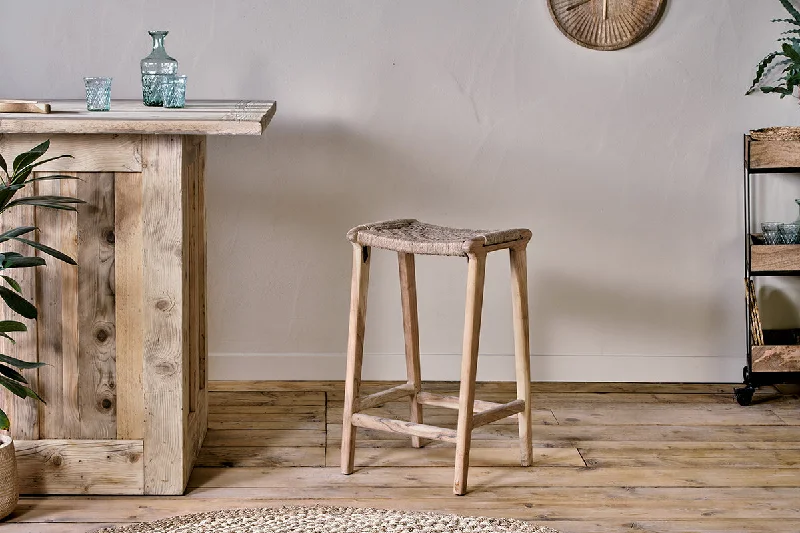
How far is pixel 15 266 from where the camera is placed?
2287mm

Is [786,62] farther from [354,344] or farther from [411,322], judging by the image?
[354,344]

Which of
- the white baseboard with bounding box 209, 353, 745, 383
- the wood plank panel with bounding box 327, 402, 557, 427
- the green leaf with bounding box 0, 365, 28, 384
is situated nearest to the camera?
the green leaf with bounding box 0, 365, 28, 384

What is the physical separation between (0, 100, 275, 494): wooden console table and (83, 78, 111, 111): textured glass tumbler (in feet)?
0.30

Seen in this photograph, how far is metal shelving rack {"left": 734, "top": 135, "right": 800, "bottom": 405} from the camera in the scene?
334 centimetres

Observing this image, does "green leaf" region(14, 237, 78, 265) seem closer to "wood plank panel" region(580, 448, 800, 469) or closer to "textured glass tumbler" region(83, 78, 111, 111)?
"textured glass tumbler" region(83, 78, 111, 111)

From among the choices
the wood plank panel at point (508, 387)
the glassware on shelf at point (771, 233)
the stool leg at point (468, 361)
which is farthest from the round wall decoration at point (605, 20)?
the stool leg at point (468, 361)

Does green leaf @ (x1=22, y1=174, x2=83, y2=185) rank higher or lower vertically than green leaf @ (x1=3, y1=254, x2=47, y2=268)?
higher

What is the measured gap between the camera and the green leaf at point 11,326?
2361 millimetres

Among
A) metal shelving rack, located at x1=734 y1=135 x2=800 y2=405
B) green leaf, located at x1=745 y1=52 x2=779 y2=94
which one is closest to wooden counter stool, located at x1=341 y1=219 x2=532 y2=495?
metal shelving rack, located at x1=734 y1=135 x2=800 y2=405

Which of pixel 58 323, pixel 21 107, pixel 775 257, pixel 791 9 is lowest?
pixel 58 323

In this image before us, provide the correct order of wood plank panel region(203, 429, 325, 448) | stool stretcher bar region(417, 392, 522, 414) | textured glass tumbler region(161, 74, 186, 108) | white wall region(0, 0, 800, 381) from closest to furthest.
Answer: textured glass tumbler region(161, 74, 186, 108), stool stretcher bar region(417, 392, 522, 414), wood plank panel region(203, 429, 325, 448), white wall region(0, 0, 800, 381)

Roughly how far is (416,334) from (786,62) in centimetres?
160

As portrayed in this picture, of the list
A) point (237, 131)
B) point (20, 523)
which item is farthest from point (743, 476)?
point (20, 523)

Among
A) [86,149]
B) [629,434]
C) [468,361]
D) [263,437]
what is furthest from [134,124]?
[629,434]
